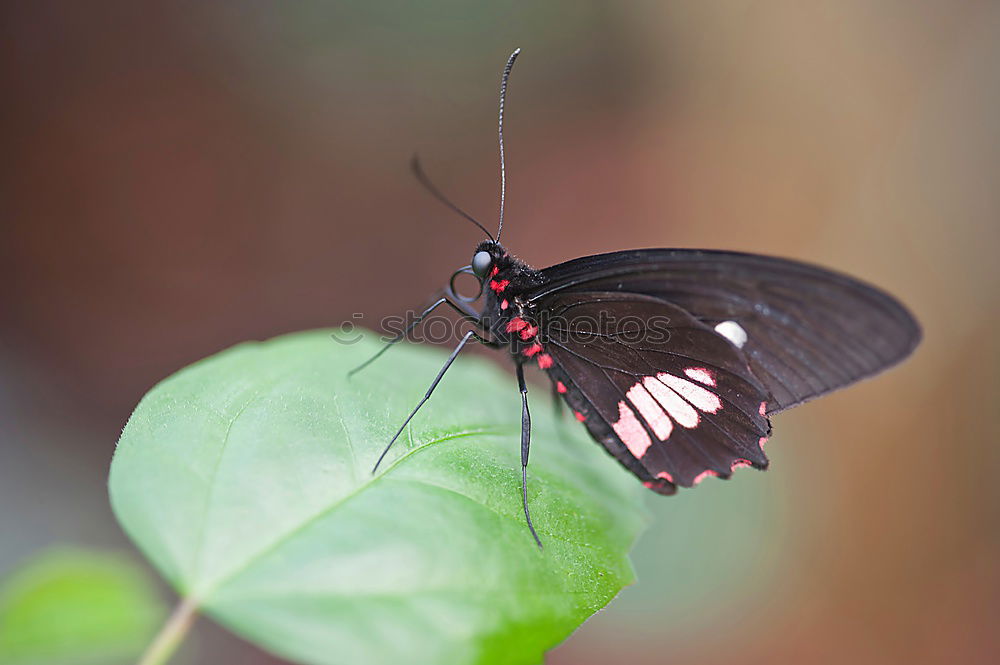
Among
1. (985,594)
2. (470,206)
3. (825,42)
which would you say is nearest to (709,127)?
(825,42)

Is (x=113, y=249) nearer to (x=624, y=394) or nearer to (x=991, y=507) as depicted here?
(x=624, y=394)

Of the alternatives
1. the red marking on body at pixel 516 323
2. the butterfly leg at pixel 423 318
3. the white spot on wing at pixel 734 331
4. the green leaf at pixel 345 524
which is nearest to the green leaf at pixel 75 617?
the green leaf at pixel 345 524

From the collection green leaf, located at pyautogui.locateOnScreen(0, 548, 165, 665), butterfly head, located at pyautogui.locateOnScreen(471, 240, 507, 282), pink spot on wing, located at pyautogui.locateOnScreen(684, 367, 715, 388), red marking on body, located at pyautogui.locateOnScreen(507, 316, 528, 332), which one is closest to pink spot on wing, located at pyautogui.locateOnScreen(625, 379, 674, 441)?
pink spot on wing, located at pyautogui.locateOnScreen(684, 367, 715, 388)

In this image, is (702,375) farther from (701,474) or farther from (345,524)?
(345,524)

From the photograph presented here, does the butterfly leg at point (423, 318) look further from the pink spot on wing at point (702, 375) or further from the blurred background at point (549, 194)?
the blurred background at point (549, 194)

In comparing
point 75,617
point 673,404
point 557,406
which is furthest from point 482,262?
point 75,617

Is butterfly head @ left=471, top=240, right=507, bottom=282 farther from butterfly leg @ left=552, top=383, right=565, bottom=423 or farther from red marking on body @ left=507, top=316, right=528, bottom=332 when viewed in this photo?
butterfly leg @ left=552, top=383, right=565, bottom=423

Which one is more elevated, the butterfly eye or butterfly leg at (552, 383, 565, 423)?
the butterfly eye
